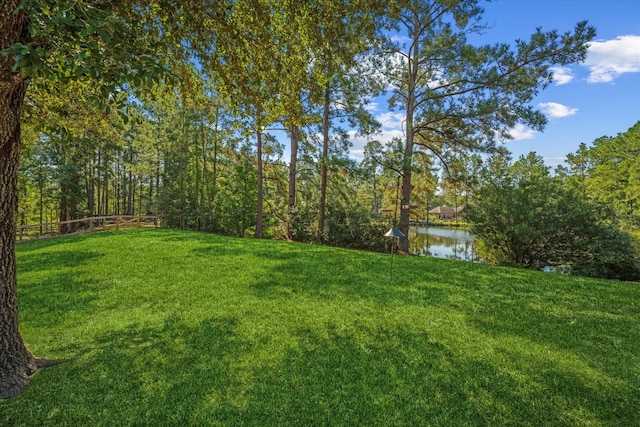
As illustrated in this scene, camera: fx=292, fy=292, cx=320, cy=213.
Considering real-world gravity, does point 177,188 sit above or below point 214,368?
above

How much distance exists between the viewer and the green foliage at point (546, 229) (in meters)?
8.20

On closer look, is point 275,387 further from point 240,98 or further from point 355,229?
point 355,229

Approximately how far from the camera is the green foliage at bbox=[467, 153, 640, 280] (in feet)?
26.9

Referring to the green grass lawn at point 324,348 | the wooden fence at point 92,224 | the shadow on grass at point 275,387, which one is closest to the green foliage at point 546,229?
the green grass lawn at point 324,348

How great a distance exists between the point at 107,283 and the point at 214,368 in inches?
158

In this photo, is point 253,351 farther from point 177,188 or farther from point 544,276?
point 177,188

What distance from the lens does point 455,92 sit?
9898 millimetres

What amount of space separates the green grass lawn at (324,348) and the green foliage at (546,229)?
2.81 m

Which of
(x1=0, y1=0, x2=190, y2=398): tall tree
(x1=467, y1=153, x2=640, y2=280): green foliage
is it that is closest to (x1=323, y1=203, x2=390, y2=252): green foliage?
(x1=467, y1=153, x2=640, y2=280): green foliage

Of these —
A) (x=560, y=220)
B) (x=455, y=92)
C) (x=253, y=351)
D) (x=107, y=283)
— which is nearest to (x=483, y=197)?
(x=560, y=220)

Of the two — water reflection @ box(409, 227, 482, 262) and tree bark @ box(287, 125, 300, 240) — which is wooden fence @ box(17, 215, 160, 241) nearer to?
tree bark @ box(287, 125, 300, 240)

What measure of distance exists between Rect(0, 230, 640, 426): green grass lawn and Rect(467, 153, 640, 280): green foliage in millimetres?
2808

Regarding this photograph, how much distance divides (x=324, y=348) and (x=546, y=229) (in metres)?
8.79

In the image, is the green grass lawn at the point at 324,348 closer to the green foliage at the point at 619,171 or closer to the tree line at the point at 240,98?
the tree line at the point at 240,98
